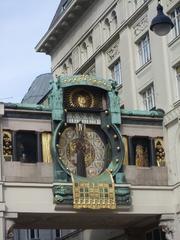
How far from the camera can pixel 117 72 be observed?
4297 centimetres

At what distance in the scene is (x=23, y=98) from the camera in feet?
254

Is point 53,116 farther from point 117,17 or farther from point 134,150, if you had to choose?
point 117,17

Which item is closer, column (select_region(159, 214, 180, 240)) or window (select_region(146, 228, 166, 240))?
column (select_region(159, 214, 180, 240))

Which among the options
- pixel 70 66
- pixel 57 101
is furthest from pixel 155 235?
pixel 70 66

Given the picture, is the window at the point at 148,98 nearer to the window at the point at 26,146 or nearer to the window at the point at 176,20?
the window at the point at 176,20

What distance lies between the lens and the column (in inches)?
1319

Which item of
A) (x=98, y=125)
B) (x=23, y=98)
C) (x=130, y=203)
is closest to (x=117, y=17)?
(x=98, y=125)

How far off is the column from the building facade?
0.05 metres

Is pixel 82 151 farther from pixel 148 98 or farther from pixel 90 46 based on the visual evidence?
pixel 90 46

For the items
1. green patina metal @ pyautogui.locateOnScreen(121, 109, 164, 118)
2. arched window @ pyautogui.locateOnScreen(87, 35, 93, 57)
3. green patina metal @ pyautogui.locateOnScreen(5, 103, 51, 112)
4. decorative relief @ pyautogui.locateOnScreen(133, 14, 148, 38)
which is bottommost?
green patina metal @ pyautogui.locateOnScreen(121, 109, 164, 118)

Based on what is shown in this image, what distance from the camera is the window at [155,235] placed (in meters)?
36.8

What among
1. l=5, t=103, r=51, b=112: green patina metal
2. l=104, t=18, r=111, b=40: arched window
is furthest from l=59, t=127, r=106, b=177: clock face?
l=104, t=18, r=111, b=40: arched window

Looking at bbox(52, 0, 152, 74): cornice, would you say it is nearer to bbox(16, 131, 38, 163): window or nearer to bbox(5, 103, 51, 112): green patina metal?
bbox(5, 103, 51, 112): green patina metal

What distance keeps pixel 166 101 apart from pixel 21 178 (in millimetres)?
8641
